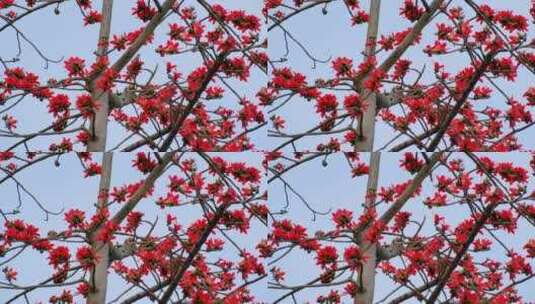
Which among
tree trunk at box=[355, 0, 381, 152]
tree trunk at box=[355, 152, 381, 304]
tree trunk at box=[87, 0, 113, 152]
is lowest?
tree trunk at box=[355, 152, 381, 304]

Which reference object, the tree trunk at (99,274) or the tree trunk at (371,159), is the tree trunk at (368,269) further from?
the tree trunk at (99,274)

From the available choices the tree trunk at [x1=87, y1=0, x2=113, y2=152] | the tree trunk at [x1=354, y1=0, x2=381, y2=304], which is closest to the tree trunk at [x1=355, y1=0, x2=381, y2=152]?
the tree trunk at [x1=354, y1=0, x2=381, y2=304]

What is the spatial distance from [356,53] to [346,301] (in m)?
0.89

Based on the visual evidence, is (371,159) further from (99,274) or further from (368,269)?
(99,274)

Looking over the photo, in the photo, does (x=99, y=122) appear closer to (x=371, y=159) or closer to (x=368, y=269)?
(x=371, y=159)

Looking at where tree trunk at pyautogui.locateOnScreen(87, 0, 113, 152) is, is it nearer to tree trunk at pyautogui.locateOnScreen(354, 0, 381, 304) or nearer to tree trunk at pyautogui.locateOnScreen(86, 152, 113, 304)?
tree trunk at pyautogui.locateOnScreen(86, 152, 113, 304)

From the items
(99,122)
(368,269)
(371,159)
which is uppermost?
(99,122)

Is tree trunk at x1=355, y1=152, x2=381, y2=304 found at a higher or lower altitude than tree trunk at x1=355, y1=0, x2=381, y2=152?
lower

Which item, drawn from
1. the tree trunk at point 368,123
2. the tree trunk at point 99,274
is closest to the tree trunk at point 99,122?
the tree trunk at point 99,274

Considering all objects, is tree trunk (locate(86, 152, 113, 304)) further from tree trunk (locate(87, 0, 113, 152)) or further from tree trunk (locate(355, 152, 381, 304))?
tree trunk (locate(355, 152, 381, 304))

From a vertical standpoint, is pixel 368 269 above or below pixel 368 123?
below

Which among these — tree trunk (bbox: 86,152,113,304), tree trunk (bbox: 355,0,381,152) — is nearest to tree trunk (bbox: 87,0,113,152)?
tree trunk (bbox: 86,152,113,304)

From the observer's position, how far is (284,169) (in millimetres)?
3477

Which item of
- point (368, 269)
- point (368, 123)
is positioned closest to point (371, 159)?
point (368, 123)
